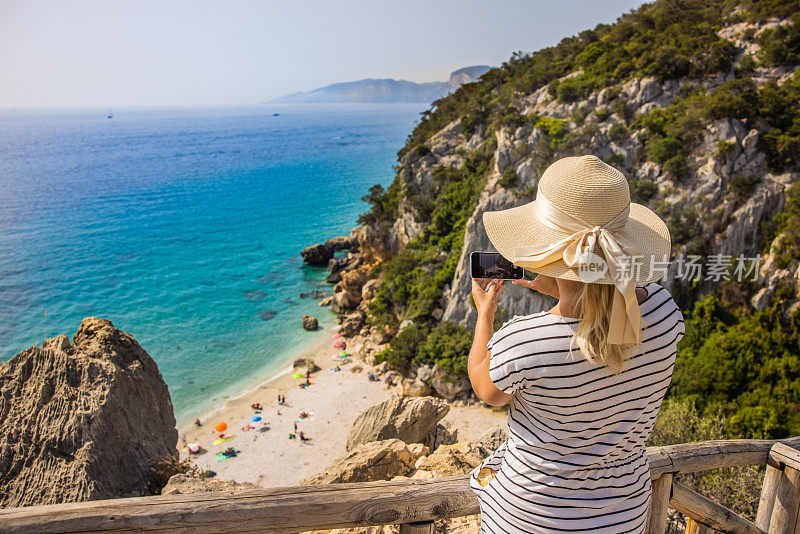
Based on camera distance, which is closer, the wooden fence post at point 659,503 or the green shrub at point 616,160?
the wooden fence post at point 659,503

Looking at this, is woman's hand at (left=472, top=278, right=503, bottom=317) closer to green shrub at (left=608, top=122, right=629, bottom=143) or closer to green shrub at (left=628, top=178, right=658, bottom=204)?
green shrub at (left=628, top=178, right=658, bottom=204)

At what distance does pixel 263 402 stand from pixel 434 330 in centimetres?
812

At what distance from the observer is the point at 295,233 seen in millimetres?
45938

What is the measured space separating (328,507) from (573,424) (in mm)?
1314

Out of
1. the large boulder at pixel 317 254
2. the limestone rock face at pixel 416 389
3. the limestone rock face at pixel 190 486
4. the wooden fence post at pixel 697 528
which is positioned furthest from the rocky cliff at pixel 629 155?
the wooden fence post at pixel 697 528

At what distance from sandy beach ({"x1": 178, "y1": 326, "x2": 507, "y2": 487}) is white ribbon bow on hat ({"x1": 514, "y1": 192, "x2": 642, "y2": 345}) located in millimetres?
13379

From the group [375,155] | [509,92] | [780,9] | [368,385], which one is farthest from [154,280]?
[375,155]

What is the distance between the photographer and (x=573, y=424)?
1.61 metres

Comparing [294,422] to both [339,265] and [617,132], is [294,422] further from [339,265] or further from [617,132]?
[617,132]

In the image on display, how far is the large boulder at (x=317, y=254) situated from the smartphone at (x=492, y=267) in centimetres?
3512

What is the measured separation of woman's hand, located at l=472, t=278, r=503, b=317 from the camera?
1.85 metres

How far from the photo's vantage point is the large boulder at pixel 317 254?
120 feet

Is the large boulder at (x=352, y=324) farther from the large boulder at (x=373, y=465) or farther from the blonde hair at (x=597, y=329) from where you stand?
the blonde hair at (x=597, y=329)

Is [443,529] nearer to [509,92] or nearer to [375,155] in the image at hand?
[509,92]
